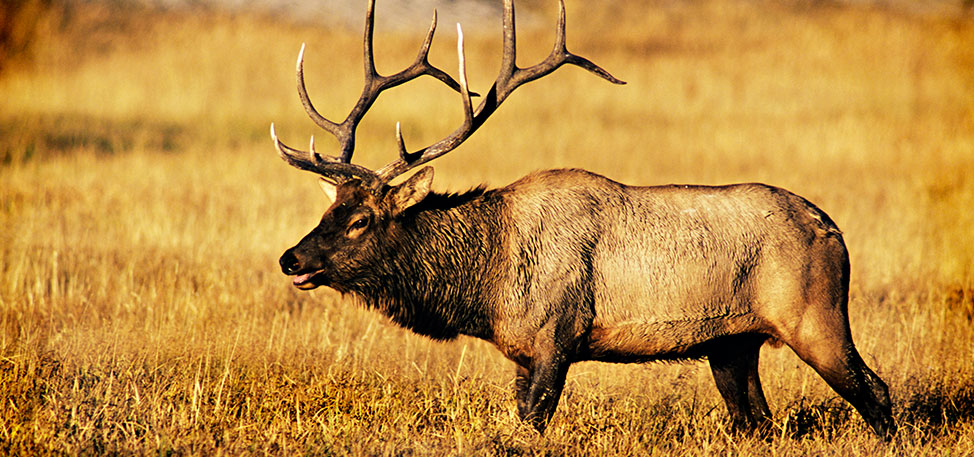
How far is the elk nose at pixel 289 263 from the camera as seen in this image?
17.5 feet

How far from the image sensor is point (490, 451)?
201 inches

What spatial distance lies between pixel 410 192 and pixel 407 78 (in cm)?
99

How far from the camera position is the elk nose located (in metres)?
5.35

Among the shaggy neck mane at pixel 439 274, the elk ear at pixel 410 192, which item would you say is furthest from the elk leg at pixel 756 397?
the elk ear at pixel 410 192

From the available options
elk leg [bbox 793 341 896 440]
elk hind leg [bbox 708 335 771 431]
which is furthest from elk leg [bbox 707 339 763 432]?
elk leg [bbox 793 341 896 440]

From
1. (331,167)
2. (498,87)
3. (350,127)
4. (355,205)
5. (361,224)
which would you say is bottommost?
(361,224)

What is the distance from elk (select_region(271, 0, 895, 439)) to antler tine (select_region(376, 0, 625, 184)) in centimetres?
2

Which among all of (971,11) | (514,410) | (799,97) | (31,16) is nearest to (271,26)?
(31,16)

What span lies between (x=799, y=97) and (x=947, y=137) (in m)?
4.04

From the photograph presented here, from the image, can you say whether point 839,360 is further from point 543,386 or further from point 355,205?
point 355,205

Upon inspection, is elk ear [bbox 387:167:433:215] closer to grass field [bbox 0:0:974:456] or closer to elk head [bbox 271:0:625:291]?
elk head [bbox 271:0:625:291]

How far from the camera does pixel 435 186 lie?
13.2 meters

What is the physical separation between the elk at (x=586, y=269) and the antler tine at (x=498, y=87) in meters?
0.02

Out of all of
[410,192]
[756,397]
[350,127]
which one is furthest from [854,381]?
[350,127]
